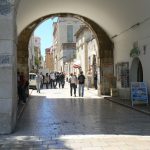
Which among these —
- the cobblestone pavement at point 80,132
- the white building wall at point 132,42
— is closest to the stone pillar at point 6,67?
the cobblestone pavement at point 80,132

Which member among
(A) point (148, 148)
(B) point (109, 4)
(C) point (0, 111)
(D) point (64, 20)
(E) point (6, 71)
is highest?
(D) point (64, 20)

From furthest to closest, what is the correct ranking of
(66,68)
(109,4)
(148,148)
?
(66,68) → (109,4) → (148,148)

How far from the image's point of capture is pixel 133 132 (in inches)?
454

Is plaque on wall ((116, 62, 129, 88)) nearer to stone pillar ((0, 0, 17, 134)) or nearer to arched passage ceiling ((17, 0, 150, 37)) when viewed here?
arched passage ceiling ((17, 0, 150, 37))

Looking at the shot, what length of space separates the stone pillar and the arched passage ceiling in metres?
7.84

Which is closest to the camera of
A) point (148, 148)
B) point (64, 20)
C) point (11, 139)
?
point (148, 148)

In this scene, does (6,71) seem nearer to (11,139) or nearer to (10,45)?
(10,45)

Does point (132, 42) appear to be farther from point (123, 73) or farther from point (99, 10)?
point (99, 10)

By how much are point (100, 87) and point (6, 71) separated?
16.7 metres

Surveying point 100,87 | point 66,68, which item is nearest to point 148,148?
point 100,87

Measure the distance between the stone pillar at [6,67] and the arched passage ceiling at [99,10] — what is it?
7.84 metres

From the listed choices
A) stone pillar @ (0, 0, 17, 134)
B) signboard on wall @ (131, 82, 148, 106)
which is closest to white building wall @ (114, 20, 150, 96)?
signboard on wall @ (131, 82, 148, 106)

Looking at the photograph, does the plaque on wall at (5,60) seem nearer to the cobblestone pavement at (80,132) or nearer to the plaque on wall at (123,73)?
the cobblestone pavement at (80,132)

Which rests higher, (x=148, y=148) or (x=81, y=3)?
(x=81, y=3)
